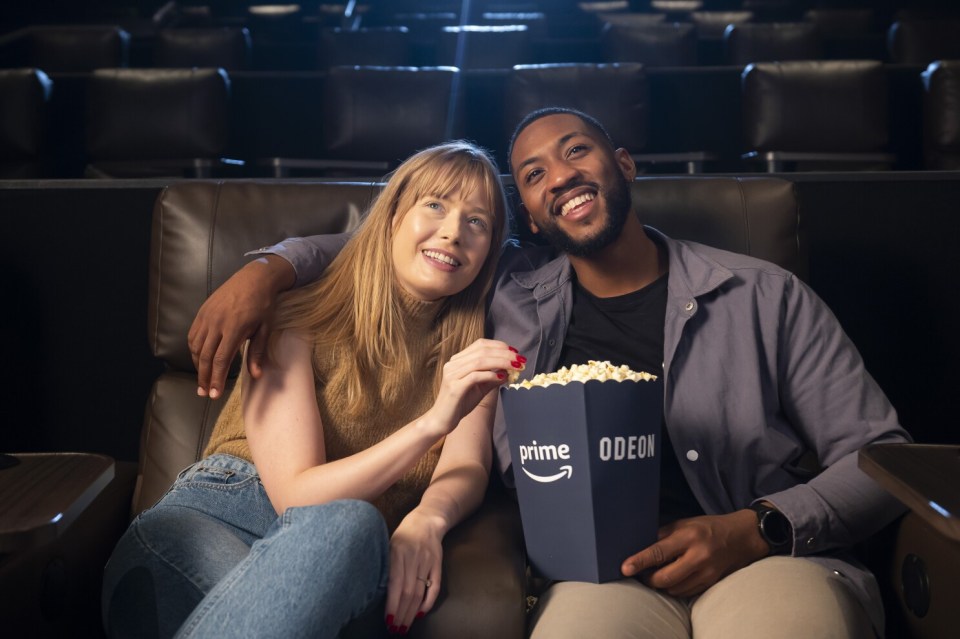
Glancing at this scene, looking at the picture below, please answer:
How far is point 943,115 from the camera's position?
111 inches

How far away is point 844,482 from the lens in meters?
1.33

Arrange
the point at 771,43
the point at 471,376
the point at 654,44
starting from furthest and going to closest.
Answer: the point at 654,44 → the point at 771,43 → the point at 471,376

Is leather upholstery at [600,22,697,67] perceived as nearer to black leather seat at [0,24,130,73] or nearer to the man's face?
black leather seat at [0,24,130,73]

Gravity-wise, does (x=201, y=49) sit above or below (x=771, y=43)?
below

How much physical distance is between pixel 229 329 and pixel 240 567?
393 mm

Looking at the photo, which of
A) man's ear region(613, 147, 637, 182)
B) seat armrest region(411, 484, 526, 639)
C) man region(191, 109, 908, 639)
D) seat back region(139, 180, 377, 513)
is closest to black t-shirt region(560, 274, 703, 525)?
man region(191, 109, 908, 639)

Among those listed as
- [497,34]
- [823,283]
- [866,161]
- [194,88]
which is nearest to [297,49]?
[497,34]

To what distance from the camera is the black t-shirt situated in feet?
4.99

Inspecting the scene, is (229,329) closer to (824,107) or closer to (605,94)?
(605,94)

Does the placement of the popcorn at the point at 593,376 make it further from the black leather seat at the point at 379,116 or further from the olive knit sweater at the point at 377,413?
the black leather seat at the point at 379,116

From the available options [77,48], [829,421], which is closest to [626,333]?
[829,421]

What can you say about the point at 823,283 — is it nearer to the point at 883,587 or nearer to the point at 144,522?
the point at 883,587

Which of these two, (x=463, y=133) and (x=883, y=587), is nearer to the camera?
(x=883, y=587)

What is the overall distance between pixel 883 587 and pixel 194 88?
2.87 meters
